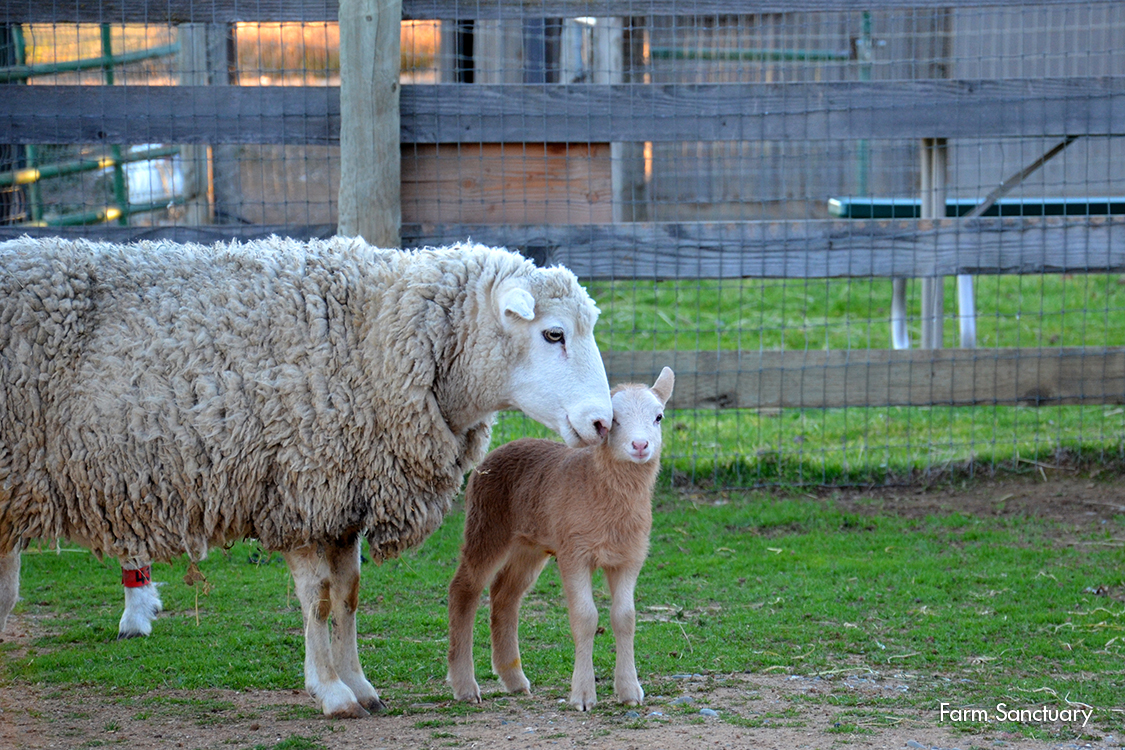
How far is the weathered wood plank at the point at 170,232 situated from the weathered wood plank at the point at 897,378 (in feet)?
7.02

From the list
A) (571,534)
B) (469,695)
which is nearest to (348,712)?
(469,695)

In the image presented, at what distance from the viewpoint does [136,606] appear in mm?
5023

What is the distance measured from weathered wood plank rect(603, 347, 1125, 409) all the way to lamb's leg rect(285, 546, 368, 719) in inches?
123

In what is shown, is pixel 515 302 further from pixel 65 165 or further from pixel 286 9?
pixel 65 165

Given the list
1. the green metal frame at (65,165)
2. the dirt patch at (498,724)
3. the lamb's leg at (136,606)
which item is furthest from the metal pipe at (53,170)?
the dirt patch at (498,724)

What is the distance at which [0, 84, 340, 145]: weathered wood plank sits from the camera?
628cm

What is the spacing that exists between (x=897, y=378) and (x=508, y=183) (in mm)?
2723

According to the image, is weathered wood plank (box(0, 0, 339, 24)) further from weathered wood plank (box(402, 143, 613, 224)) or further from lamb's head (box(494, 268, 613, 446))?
lamb's head (box(494, 268, 613, 446))

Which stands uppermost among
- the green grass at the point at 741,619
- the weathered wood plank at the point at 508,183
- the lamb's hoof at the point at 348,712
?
the weathered wood plank at the point at 508,183

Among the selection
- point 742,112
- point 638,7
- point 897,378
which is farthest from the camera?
point 897,378

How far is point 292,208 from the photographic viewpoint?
10.1 meters

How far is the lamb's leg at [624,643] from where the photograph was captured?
400cm

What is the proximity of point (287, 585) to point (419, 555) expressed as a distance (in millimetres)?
887

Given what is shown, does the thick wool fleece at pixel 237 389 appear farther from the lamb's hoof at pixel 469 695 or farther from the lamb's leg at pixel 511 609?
the lamb's hoof at pixel 469 695
